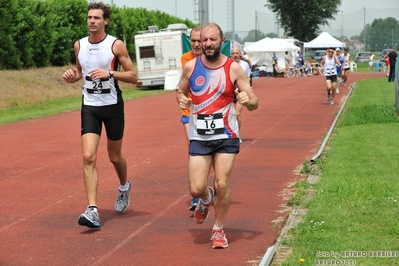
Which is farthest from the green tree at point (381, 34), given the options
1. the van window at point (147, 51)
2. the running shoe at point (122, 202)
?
the running shoe at point (122, 202)

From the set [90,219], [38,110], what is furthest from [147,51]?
[90,219]

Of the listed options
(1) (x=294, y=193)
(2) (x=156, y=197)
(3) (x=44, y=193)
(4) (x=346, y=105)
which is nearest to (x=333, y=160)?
(1) (x=294, y=193)

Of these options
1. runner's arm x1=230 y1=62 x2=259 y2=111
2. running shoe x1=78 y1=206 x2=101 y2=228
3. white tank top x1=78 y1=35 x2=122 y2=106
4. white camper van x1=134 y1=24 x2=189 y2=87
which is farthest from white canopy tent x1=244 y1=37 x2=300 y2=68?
runner's arm x1=230 y1=62 x2=259 y2=111

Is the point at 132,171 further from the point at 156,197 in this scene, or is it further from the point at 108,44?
the point at 108,44

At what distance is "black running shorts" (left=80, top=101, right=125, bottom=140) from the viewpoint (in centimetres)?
858

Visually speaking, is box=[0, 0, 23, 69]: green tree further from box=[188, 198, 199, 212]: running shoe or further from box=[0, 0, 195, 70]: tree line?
box=[188, 198, 199, 212]: running shoe

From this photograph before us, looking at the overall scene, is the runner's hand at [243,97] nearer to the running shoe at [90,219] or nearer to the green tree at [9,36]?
the running shoe at [90,219]

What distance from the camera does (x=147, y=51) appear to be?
42875 mm

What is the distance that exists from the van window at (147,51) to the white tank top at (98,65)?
34.0m

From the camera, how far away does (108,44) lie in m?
8.59

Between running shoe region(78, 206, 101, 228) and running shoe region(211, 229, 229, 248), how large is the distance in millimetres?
1365

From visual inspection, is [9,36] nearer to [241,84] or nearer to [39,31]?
[39,31]

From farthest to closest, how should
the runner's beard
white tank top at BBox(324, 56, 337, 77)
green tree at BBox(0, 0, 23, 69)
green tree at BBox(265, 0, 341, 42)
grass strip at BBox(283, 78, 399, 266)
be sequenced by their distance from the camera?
green tree at BBox(265, 0, 341, 42), green tree at BBox(0, 0, 23, 69), white tank top at BBox(324, 56, 337, 77), the runner's beard, grass strip at BBox(283, 78, 399, 266)

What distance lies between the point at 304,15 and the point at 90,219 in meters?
91.1
